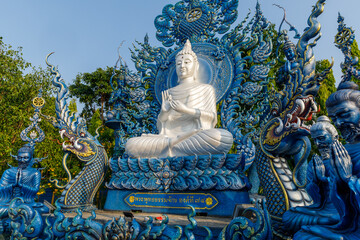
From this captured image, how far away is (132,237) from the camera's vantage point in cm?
309

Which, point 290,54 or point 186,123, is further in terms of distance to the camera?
point 186,123

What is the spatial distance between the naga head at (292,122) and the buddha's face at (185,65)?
2.64 m

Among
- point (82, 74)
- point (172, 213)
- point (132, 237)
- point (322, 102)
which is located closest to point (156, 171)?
point (172, 213)

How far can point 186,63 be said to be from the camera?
20.9 ft

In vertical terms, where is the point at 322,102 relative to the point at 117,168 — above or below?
above

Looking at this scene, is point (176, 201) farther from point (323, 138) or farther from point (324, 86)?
point (324, 86)

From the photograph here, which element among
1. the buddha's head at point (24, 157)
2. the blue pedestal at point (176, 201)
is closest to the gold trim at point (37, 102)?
the buddha's head at point (24, 157)

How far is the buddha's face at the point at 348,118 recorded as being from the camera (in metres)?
2.48

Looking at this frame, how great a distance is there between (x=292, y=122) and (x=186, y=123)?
2.45 metres

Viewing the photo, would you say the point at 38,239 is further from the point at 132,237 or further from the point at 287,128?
the point at 287,128

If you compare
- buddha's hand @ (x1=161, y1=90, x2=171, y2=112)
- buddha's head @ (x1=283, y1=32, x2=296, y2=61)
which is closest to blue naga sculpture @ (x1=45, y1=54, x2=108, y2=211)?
buddha's hand @ (x1=161, y1=90, x2=171, y2=112)

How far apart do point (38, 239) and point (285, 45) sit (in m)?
4.75

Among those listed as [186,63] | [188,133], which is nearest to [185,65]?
[186,63]

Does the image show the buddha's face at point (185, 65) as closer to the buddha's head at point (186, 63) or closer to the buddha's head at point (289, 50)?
the buddha's head at point (186, 63)
